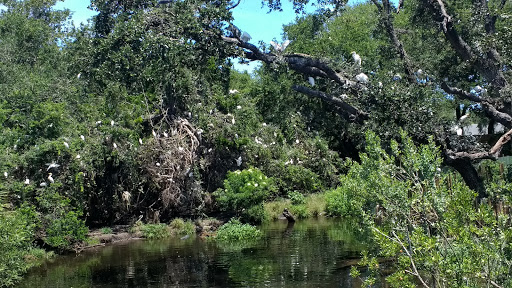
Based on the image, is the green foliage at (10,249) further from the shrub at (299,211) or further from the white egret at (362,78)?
the shrub at (299,211)

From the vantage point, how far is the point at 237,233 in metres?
17.0

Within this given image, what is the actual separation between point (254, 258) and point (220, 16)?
561 centimetres

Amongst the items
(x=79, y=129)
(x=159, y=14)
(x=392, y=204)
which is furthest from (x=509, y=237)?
(x=79, y=129)

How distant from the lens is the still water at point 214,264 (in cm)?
1138

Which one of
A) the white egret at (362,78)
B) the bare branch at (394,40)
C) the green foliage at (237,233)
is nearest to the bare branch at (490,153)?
the bare branch at (394,40)

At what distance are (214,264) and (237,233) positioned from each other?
3736mm

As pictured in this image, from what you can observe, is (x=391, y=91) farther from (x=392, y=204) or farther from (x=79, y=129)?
(x=79, y=129)

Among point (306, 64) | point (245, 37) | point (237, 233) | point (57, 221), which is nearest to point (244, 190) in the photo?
point (237, 233)

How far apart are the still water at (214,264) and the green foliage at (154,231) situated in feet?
1.33

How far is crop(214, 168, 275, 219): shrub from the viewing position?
1817 centimetres

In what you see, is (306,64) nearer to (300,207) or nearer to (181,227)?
(181,227)

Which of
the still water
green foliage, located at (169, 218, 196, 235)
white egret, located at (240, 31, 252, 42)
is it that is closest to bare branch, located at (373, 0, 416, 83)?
white egret, located at (240, 31, 252, 42)

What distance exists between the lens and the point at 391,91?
1156cm

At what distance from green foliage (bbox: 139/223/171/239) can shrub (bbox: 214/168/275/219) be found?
6.54 ft
